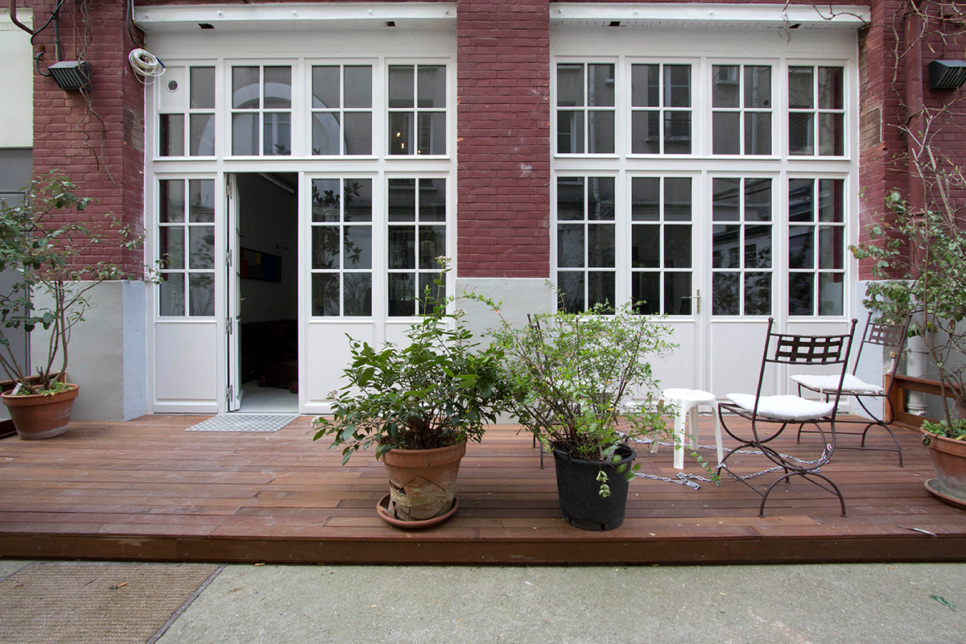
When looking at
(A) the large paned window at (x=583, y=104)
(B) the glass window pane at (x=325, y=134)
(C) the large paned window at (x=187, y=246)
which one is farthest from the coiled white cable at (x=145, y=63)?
(A) the large paned window at (x=583, y=104)

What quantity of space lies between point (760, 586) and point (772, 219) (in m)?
3.53

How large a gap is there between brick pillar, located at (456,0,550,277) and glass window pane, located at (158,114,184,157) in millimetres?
2702

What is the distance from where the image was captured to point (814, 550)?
86.8 inches

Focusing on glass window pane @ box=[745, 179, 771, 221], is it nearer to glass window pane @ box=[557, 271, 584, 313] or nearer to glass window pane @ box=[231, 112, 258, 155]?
glass window pane @ box=[557, 271, 584, 313]

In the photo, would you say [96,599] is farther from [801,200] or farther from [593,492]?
[801,200]

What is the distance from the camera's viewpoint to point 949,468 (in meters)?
2.51

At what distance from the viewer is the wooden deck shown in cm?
220

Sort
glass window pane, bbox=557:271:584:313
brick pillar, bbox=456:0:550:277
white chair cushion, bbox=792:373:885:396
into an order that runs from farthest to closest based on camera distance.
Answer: glass window pane, bbox=557:271:584:313
brick pillar, bbox=456:0:550:277
white chair cushion, bbox=792:373:885:396

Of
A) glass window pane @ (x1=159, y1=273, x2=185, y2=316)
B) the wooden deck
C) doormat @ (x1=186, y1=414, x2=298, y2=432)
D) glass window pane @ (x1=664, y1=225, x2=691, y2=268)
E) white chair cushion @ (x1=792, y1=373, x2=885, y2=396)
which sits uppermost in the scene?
glass window pane @ (x1=664, y1=225, x2=691, y2=268)

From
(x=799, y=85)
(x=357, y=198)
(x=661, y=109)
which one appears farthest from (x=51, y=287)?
(x=799, y=85)

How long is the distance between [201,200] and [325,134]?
134 centimetres

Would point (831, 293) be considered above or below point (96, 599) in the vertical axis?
above

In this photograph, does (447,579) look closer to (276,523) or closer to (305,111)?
(276,523)

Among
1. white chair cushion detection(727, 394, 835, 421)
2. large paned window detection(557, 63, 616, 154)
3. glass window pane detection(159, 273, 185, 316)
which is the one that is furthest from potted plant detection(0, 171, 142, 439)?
white chair cushion detection(727, 394, 835, 421)
